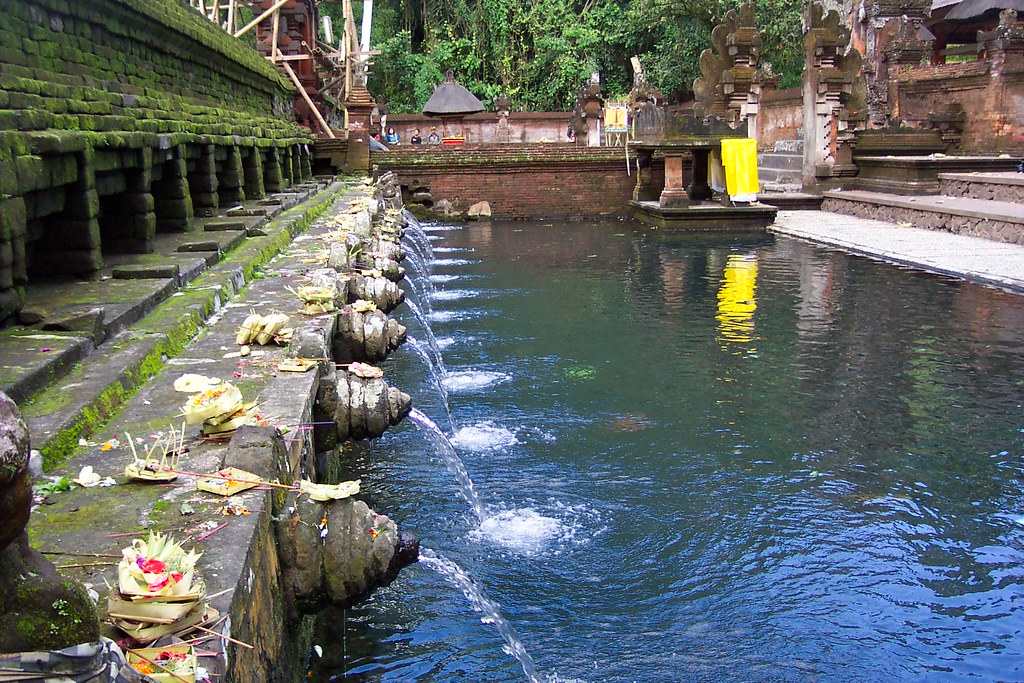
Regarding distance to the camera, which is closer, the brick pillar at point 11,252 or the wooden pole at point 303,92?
the brick pillar at point 11,252

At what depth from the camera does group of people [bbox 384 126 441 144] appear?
29950mm

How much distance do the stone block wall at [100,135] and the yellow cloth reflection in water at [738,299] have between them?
526 cm

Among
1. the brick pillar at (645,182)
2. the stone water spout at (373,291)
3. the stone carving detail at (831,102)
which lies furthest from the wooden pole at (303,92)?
the stone water spout at (373,291)

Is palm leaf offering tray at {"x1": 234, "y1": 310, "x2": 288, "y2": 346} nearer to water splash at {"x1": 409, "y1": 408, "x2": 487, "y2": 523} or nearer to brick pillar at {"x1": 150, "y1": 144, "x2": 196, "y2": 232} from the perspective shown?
water splash at {"x1": 409, "y1": 408, "x2": 487, "y2": 523}

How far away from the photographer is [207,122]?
31.8 ft

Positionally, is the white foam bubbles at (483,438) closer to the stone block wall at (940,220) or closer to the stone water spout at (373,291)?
the stone water spout at (373,291)

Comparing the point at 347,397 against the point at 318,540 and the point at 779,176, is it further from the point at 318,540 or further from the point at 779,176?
the point at 779,176

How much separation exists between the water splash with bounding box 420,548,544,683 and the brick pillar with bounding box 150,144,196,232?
4419 millimetres

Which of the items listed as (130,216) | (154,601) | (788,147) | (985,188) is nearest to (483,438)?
(130,216)

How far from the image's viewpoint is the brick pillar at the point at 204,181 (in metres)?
9.12

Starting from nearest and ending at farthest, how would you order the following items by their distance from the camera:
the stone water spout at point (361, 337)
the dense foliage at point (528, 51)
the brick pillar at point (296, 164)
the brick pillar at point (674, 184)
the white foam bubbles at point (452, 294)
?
the stone water spout at point (361, 337)
the white foam bubbles at point (452, 294)
the brick pillar at point (296, 164)
the brick pillar at point (674, 184)
the dense foliage at point (528, 51)

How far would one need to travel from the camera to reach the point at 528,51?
33438mm

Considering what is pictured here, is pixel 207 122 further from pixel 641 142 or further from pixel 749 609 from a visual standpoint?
pixel 641 142

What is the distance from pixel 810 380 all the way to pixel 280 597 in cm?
604
